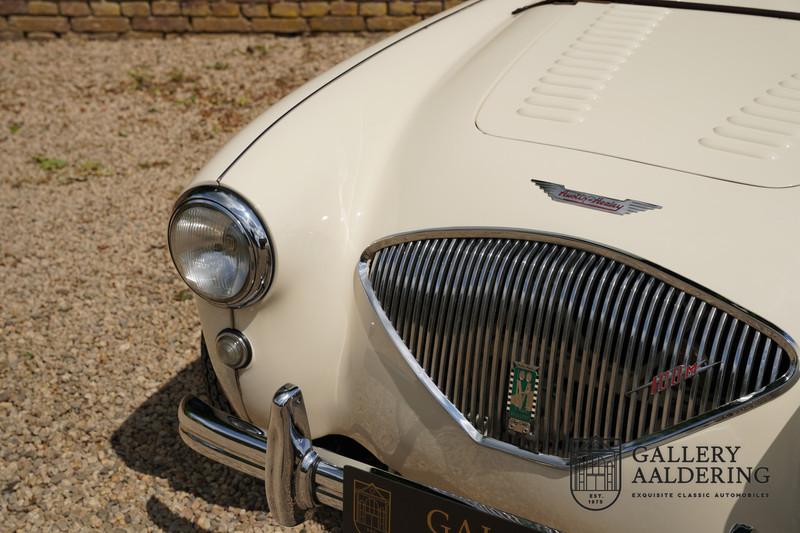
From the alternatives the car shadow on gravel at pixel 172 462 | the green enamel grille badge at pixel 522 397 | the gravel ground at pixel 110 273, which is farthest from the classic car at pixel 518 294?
the gravel ground at pixel 110 273

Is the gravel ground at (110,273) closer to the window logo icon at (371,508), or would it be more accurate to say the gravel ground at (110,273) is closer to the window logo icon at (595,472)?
the window logo icon at (371,508)

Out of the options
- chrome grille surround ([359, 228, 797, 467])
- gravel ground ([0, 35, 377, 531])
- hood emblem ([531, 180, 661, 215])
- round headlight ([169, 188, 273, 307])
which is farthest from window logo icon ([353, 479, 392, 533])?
hood emblem ([531, 180, 661, 215])

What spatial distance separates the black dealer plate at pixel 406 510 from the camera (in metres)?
1.64

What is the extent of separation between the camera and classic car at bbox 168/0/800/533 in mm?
1575

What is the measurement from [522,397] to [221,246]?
2.50 feet

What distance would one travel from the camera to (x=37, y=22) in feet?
21.2

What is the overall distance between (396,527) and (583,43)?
1470 mm

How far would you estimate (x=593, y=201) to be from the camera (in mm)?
1780

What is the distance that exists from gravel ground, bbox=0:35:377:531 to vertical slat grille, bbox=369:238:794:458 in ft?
2.84

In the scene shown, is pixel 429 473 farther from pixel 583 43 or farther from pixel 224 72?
pixel 224 72

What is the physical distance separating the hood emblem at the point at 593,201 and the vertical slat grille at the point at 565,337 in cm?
11

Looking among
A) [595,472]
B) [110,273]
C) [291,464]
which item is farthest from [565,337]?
[110,273]

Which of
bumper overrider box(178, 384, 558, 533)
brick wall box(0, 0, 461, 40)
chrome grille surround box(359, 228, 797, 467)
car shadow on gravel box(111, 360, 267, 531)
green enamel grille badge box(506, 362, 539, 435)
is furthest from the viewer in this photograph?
brick wall box(0, 0, 461, 40)

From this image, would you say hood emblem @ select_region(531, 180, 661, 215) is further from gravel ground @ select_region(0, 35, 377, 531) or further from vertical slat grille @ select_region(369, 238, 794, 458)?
gravel ground @ select_region(0, 35, 377, 531)
